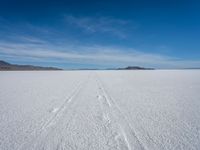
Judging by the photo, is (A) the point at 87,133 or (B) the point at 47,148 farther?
(A) the point at 87,133

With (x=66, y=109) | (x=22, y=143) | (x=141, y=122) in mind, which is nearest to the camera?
(x=22, y=143)

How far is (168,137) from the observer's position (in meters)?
3.11

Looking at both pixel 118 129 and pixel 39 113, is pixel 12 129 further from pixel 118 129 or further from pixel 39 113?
pixel 118 129

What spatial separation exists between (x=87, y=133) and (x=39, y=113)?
6.93 feet

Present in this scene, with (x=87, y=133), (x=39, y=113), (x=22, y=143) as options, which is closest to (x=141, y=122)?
(x=87, y=133)

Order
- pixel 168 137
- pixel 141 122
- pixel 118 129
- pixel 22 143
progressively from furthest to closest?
pixel 141 122 → pixel 118 129 → pixel 168 137 → pixel 22 143

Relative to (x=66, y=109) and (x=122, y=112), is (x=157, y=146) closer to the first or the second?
(x=122, y=112)

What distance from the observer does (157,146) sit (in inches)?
108

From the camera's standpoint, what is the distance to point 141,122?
3914mm

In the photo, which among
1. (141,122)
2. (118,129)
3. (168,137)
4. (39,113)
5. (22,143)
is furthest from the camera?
(39,113)

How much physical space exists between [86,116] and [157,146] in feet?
7.20

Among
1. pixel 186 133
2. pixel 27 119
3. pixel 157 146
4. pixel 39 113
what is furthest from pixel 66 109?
pixel 186 133

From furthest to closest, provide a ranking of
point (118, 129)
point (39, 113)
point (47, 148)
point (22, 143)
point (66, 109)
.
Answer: point (66, 109)
point (39, 113)
point (118, 129)
point (22, 143)
point (47, 148)

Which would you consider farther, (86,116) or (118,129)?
(86,116)
